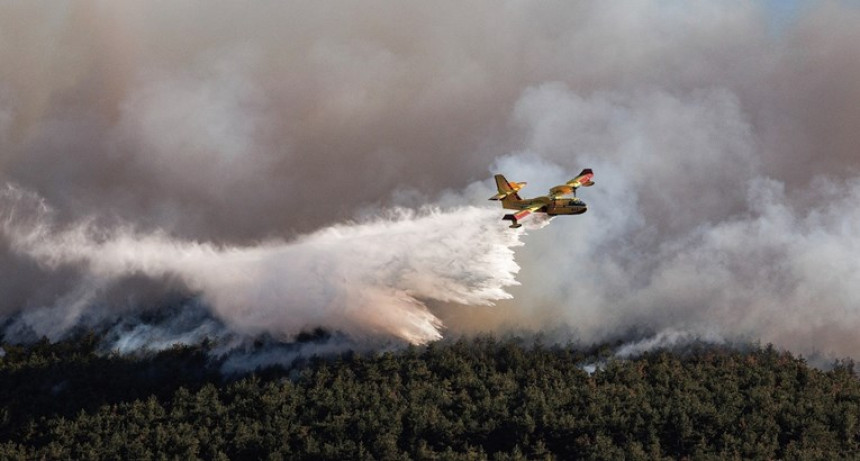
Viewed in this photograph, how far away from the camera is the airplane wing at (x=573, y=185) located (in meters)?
132

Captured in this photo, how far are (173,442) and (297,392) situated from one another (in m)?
16.8

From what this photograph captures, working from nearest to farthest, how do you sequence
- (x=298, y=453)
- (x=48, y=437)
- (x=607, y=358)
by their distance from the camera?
Answer: (x=298, y=453), (x=48, y=437), (x=607, y=358)

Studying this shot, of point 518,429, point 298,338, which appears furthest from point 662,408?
point 298,338

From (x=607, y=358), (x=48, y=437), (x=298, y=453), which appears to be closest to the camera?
(x=298, y=453)

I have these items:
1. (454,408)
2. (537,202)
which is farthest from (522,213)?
(454,408)

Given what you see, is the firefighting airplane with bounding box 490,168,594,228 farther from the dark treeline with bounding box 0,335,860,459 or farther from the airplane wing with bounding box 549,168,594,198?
the dark treeline with bounding box 0,335,860,459

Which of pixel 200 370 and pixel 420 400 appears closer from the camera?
pixel 420 400

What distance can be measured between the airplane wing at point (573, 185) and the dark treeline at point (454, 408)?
2470 cm

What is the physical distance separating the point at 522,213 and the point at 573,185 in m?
13.2

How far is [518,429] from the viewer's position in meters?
136

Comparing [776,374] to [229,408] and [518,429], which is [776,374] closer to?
[518,429]

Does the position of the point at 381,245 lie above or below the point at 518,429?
above

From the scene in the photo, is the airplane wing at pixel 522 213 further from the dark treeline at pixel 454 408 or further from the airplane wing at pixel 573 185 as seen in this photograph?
the dark treeline at pixel 454 408

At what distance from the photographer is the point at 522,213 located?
128250 millimetres
